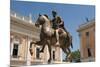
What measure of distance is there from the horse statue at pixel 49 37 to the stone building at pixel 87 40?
191 millimetres

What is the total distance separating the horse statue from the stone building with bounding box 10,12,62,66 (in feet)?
0.19

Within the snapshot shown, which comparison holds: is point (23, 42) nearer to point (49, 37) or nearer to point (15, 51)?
point (15, 51)

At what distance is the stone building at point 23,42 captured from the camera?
2.84 meters

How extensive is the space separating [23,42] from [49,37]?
0.36m

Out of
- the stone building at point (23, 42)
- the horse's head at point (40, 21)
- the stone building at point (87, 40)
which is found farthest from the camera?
the stone building at point (87, 40)

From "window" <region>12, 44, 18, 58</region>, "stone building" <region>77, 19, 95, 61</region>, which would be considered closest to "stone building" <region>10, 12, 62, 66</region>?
"window" <region>12, 44, 18, 58</region>

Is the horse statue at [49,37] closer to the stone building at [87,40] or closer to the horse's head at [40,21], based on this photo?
the horse's head at [40,21]

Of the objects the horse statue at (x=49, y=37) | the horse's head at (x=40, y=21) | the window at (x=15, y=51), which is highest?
the horse's head at (x=40, y=21)

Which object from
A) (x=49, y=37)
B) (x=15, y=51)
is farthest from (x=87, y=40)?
(x=15, y=51)

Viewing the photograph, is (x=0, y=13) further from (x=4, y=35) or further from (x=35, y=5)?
(x=35, y=5)

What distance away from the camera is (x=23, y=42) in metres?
2.94

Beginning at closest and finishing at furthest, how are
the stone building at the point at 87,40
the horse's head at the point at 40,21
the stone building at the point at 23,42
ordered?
the stone building at the point at 23,42
the horse's head at the point at 40,21
the stone building at the point at 87,40

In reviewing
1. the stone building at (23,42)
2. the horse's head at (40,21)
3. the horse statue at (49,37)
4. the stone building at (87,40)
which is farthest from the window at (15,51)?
the stone building at (87,40)
